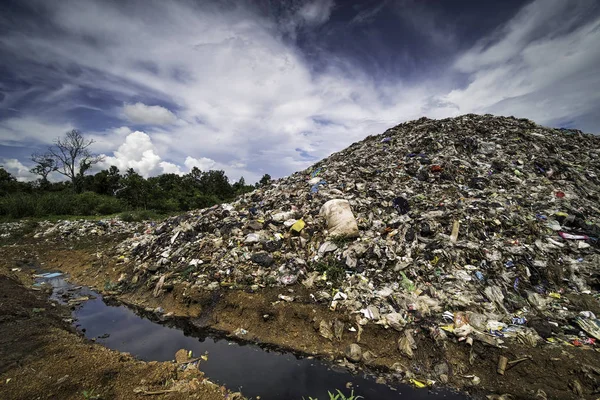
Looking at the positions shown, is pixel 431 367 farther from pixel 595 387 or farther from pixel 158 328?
pixel 158 328

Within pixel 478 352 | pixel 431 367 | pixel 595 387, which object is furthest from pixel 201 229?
pixel 595 387

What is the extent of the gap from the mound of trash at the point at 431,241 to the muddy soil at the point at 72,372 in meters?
1.81

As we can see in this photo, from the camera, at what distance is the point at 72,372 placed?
2.95 metres

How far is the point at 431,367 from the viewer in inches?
135

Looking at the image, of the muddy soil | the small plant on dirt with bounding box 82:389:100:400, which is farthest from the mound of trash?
the small plant on dirt with bounding box 82:389:100:400

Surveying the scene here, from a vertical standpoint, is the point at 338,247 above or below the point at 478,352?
above

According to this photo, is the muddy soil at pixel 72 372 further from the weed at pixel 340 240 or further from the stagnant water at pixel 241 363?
the weed at pixel 340 240

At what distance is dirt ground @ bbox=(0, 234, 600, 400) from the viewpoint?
296 cm

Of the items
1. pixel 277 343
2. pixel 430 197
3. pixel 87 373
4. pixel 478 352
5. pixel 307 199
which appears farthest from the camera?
pixel 307 199

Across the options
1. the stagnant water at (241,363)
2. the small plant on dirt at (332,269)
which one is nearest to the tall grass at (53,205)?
the stagnant water at (241,363)

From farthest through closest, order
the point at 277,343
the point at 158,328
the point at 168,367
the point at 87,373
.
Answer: the point at 158,328
the point at 277,343
the point at 168,367
the point at 87,373

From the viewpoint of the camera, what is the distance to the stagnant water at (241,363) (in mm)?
3150

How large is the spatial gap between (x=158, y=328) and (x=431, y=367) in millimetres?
4418

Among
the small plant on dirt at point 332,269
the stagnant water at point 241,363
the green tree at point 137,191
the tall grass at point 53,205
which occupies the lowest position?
the stagnant water at point 241,363
